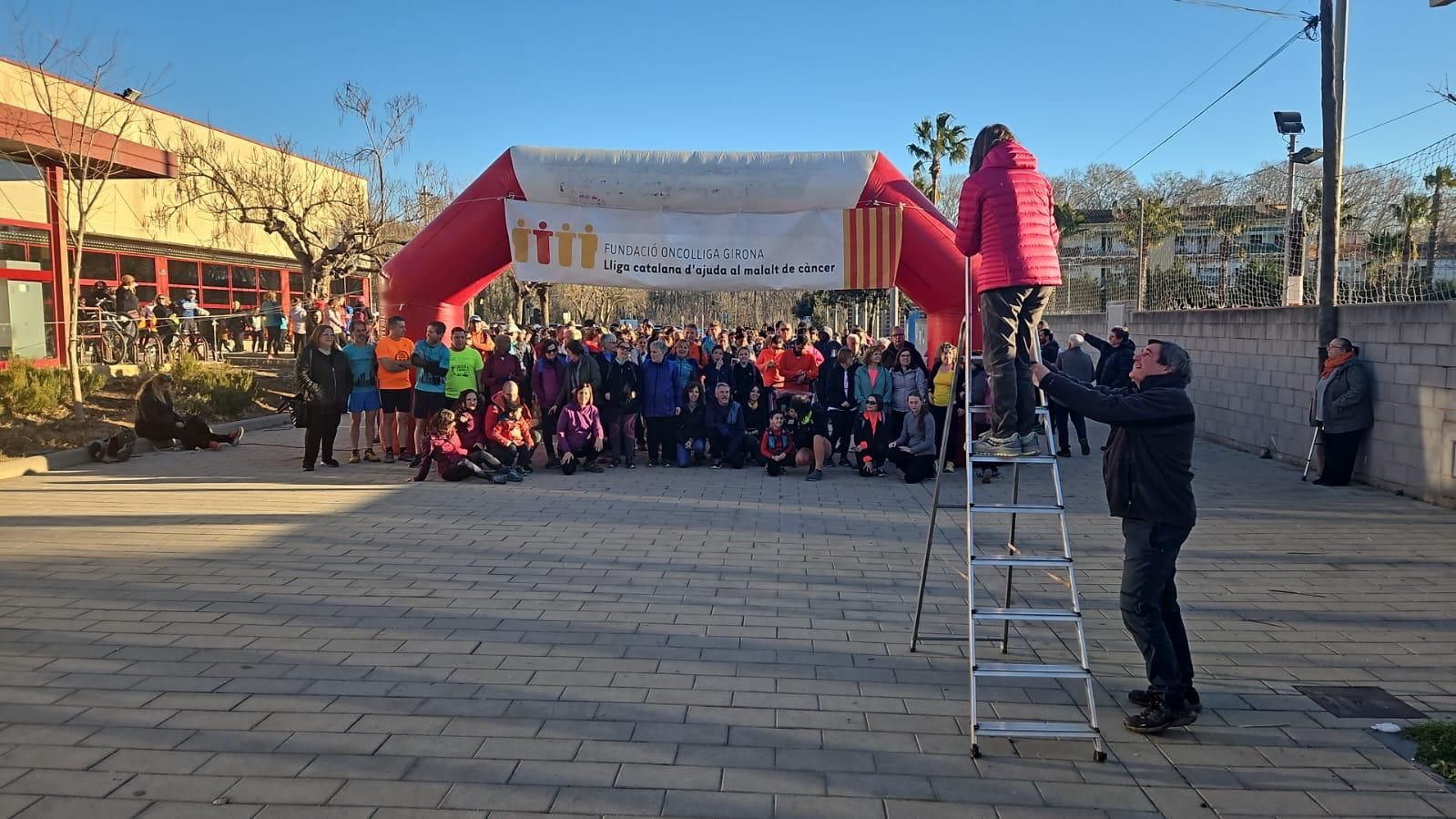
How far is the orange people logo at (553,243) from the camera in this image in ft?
36.6

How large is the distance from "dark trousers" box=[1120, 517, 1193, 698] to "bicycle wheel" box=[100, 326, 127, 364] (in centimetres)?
1859

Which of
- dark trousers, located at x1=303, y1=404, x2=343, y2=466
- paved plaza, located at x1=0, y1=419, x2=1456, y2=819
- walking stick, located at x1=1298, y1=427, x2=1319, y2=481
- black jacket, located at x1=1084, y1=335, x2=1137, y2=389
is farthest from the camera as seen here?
black jacket, located at x1=1084, y1=335, x2=1137, y2=389

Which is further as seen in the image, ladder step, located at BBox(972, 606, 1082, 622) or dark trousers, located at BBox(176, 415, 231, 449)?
dark trousers, located at BBox(176, 415, 231, 449)

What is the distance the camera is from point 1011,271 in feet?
15.3

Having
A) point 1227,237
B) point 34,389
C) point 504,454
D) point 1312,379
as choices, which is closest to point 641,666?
point 504,454

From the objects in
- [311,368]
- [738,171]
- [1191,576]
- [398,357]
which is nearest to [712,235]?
[738,171]

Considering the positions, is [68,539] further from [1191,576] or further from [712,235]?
[1191,576]

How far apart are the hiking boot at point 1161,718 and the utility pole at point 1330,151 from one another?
8793 millimetres

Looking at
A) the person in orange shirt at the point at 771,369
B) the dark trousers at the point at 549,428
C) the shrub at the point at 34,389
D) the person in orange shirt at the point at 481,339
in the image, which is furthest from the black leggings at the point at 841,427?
the shrub at the point at 34,389

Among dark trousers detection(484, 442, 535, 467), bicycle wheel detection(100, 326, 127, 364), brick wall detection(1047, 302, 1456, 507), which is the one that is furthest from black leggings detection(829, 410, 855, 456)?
bicycle wheel detection(100, 326, 127, 364)

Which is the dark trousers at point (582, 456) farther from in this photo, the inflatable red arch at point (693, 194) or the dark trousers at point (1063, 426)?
the dark trousers at point (1063, 426)

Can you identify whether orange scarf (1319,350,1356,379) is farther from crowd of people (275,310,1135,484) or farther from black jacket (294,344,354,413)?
black jacket (294,344,354,413)

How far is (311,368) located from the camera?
1121 cm

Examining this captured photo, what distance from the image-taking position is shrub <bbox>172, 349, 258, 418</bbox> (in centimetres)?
1497
